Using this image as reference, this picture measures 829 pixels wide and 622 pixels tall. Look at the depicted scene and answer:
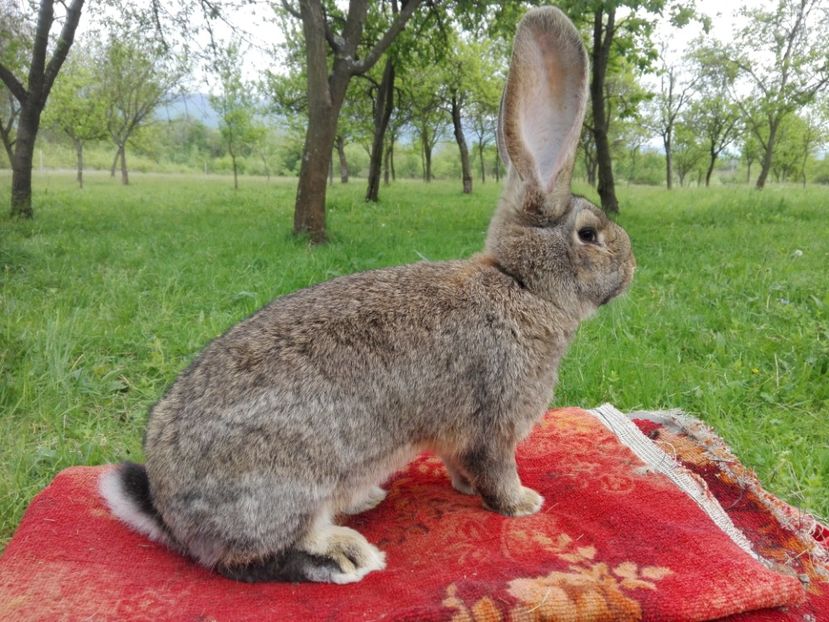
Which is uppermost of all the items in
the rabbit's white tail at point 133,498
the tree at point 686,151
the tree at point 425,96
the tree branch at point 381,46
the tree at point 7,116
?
the tree at point 686,151

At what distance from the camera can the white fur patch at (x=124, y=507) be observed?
217 centimetres

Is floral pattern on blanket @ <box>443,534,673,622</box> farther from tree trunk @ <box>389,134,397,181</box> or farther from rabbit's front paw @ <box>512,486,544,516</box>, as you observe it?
tree trunk @ <box>389,134,397,181</box>

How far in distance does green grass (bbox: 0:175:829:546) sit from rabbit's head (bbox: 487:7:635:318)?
1.39 metres

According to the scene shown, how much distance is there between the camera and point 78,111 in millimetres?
31797

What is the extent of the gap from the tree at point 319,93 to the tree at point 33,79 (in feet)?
18.3

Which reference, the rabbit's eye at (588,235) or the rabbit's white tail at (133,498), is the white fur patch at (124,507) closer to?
the rabbit's white tail at (133,498)

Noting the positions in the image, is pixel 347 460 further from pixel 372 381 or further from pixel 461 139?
pixel 461 139

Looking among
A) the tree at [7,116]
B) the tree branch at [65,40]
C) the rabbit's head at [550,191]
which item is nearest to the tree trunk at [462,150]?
the tree branch at [65,40]

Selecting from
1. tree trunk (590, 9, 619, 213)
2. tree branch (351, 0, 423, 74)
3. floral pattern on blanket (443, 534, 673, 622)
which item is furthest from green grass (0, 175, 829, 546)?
tree trunk (590, 9, 619, 213)

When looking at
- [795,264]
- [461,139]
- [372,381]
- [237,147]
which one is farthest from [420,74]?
[372,381]

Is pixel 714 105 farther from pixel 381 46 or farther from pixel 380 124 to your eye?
pixel 381 46

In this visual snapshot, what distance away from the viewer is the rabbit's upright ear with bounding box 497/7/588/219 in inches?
86.9

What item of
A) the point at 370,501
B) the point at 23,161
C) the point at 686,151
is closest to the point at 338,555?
the point at 370,501

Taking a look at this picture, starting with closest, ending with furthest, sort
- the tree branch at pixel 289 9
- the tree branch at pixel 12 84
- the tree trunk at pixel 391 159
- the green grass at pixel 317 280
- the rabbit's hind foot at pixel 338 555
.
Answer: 1. the rabbit's hind foot at pixel 338 555
2. the green grass at pixel 317 280
3. the tree branch at pixel 289 9
4. the tree branch at pixel 12 84
5. the tree trunk at pixel 391 159
